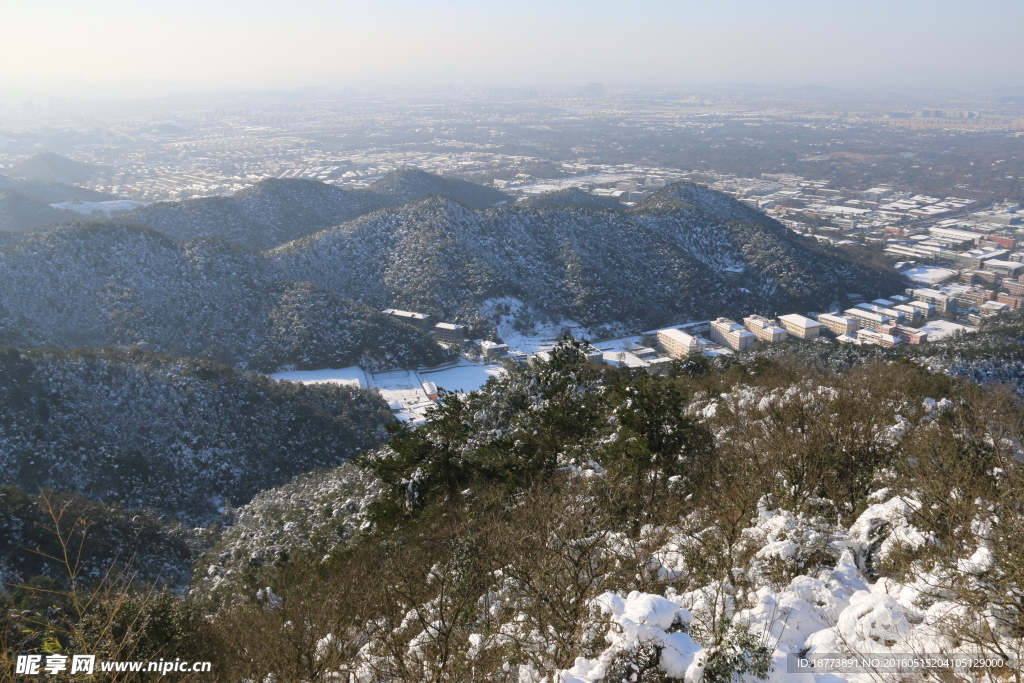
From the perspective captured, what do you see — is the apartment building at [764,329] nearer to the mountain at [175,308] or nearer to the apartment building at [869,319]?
the apartment building at [869,319]

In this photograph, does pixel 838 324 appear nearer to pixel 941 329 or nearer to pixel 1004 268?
pixel 941 329

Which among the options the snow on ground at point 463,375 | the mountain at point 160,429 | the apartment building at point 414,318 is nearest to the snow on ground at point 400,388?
the snow on ground at point 463,375

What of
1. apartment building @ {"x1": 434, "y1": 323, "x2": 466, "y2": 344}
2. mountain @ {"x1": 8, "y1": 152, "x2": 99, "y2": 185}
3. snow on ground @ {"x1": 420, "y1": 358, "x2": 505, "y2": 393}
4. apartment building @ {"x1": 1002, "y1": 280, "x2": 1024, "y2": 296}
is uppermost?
mountain @ {"x1": 8, "y1": 152, "x2": 99, "y2": 185}

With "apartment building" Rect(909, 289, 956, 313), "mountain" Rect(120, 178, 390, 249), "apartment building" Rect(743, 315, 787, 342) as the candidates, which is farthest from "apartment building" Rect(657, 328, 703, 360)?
"mountain" Rect(120, 178, 390, 249)

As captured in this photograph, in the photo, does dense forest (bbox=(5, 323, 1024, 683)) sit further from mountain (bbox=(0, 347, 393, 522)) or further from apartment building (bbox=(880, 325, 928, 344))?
apartment building (bbox=(880, 325, 928, 344))

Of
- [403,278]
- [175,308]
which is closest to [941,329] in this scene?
[403,278]

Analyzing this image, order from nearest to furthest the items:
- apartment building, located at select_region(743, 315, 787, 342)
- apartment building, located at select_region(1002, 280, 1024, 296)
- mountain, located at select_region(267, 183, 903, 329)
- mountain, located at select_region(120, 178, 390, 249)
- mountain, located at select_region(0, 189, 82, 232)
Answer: apartment building, located at select_region(743, 315, 787, 342)
mountain, located at select_region(267, 183, 903, 329)
apartment building, located at select_region(1002, 280, 1024, 296)
mountain, located at select_region(120, 178, 390, 249)
mountain, located at select_region(0, 189, 82, 232)

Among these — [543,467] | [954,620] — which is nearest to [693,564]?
[954,620]
